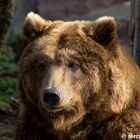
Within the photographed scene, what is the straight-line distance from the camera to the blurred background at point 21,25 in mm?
9227

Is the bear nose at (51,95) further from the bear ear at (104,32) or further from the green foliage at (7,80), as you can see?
the green foliage at (7,80)

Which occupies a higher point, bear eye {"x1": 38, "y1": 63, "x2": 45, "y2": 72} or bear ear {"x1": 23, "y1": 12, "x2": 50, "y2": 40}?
bear ear {"x1": 23, "y1": 12, "x2": 50, "y2": 40}

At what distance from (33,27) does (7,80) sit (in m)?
3.94

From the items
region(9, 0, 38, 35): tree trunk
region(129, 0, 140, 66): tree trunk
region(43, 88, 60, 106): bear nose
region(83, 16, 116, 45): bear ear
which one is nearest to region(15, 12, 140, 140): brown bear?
region(83, 16, 116, 45): bear ear

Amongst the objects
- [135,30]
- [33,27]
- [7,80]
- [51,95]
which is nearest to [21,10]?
[7,80]

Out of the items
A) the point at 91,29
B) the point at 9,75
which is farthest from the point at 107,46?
Answer: the point at 9,75

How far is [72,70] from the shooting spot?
6070mm

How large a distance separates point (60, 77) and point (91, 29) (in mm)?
560

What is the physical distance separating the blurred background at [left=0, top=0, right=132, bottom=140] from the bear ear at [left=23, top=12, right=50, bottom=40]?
76.0 inches

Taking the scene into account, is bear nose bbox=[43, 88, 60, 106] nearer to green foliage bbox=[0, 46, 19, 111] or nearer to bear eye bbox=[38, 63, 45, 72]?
bear eye bbox=[38, 63, 45, 72]

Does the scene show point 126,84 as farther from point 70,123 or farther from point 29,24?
point 29,24

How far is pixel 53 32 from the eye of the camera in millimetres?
6219

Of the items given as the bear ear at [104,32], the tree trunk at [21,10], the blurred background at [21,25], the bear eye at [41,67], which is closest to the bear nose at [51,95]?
the bear eye at [41,67]

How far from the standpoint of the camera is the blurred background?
30.3ft
